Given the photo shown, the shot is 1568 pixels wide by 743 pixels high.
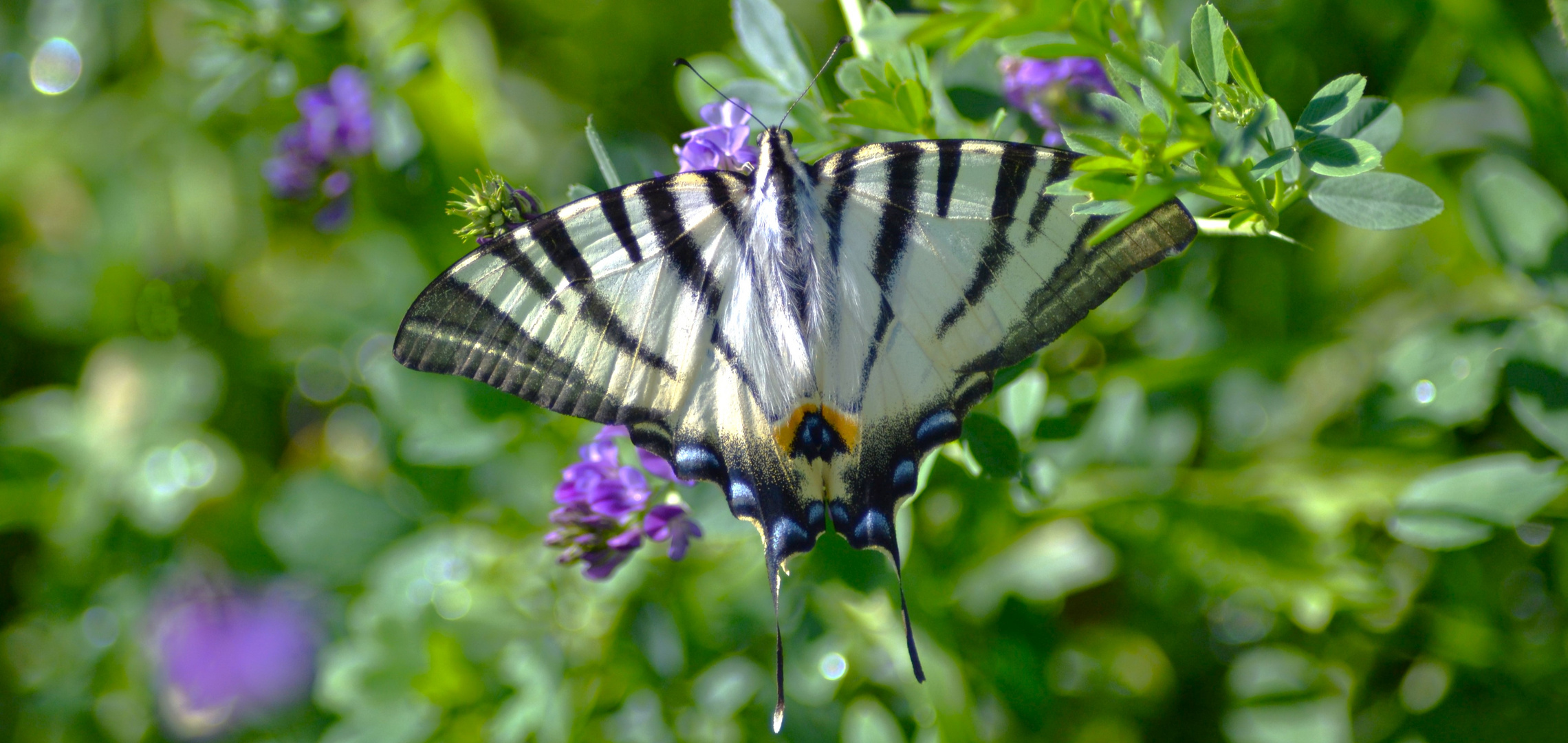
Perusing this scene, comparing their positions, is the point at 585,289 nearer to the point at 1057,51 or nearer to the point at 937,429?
the point at 937,429

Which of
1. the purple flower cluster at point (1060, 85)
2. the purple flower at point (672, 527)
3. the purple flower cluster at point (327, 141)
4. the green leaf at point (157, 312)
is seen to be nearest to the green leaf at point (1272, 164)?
the purple flower cluster at point (1060, 85)

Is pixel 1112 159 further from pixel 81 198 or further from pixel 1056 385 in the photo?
pixel 81 198

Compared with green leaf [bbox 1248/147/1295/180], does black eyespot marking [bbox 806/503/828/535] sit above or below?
below

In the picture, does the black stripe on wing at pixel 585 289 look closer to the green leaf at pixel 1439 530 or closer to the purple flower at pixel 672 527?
the purple flower at pixel 672 527

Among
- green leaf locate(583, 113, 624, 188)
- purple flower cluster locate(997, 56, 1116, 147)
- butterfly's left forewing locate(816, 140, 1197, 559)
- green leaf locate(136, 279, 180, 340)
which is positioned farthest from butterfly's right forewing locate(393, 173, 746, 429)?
green leaf locate(136, 279, 180, 340)

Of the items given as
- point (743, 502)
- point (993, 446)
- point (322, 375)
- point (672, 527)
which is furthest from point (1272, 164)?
point (322, 375)

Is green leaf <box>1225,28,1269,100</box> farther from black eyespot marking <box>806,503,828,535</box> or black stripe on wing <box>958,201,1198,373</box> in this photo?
black eyespot marking <box>806,503,828,535</box>
